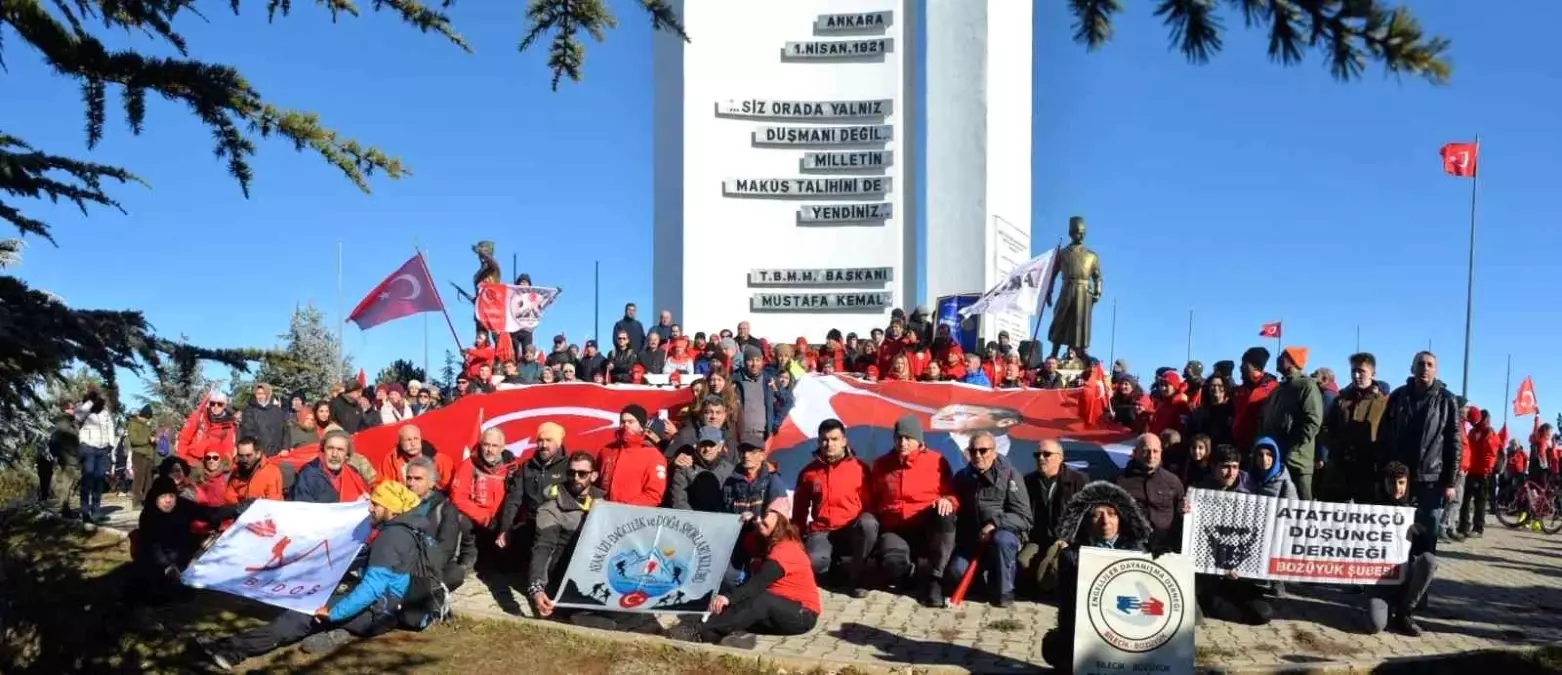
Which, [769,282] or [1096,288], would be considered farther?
[769,282]

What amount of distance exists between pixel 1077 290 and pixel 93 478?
14.0 m

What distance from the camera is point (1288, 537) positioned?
7988 mm

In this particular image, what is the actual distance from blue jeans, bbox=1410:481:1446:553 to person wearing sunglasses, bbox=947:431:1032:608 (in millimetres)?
2850

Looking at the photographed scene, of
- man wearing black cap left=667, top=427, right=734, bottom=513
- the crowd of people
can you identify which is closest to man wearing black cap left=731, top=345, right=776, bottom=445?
the crowd of people

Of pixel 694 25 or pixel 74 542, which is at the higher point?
pixel 694 25

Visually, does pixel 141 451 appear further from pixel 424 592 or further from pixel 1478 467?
pixel 1478 467

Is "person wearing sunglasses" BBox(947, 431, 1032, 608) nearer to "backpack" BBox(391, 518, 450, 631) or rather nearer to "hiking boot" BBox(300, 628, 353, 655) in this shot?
"backpack" BBox(391, 518, 450, 631)

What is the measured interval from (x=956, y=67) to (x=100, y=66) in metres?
17.2

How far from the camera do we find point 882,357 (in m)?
14.6

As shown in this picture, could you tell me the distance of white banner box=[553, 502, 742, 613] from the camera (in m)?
7.59

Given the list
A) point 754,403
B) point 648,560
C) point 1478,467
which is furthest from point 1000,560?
point 1478,467

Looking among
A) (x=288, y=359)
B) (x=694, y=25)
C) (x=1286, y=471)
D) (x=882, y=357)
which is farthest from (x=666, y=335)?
(x=288, y=359)

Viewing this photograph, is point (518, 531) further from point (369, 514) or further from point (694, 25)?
point (694, 25)

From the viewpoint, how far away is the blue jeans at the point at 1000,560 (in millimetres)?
8359
